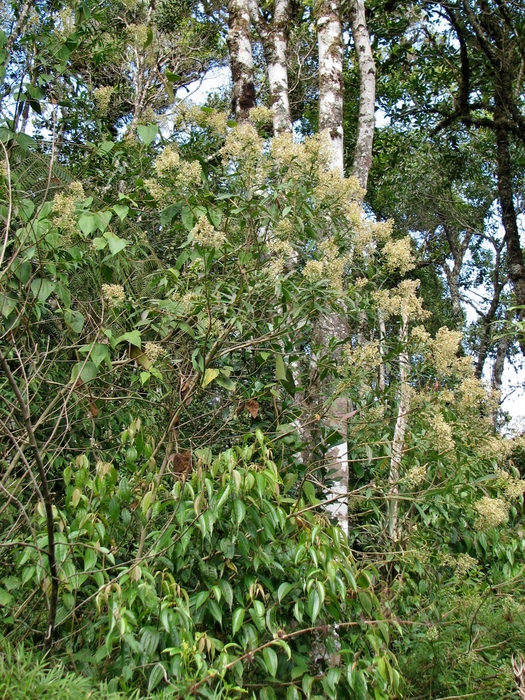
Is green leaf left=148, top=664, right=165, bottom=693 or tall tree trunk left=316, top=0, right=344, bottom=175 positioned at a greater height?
tall tree trunk left=316, top=0, right=344, bottom=175

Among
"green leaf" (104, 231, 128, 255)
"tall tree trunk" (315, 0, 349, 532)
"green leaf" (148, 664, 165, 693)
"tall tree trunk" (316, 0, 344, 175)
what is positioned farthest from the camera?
"tall tree trunk" (316, 0, 344, 175)

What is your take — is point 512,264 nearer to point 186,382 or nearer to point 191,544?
point 186,382

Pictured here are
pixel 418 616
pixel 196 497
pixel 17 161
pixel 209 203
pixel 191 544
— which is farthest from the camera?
pixel 17 161

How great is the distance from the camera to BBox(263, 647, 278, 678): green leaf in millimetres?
1968

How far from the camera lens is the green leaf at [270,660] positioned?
1968mm

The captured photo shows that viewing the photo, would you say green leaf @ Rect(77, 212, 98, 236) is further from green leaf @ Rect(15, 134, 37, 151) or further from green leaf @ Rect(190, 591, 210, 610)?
green leaf @ Rect(190, 591, 210, 610)

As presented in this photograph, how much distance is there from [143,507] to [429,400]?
137 centimetres

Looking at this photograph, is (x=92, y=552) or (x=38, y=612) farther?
(x=38, y=612)

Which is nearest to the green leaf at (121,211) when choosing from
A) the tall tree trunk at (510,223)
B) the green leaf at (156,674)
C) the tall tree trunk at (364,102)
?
the green leaf at (156,674)

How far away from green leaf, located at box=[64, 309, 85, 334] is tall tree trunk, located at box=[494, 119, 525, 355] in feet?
14.8

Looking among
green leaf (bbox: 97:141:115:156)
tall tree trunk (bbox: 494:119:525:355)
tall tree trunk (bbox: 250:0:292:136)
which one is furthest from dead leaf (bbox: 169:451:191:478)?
tall tree trunk (bbox: 494:119:525:355)

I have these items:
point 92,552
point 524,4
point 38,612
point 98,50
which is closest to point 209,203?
point 92,552

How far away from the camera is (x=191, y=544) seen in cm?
227

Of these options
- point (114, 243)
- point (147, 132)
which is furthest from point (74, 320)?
point (147, 132)
